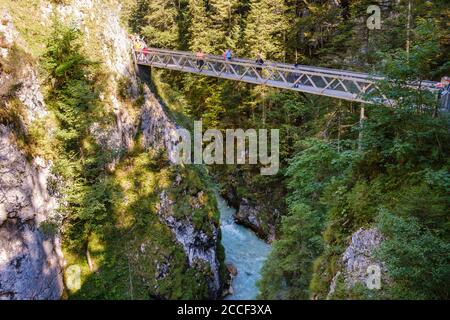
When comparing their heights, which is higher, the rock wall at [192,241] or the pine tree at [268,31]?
the pine tree at [268,31]

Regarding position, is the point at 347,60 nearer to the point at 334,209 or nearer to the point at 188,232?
the point at 188,232

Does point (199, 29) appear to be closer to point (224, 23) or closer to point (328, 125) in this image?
point (224, 23)

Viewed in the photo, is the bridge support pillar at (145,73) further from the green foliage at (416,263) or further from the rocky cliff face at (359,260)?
the green foliage at (416,263)

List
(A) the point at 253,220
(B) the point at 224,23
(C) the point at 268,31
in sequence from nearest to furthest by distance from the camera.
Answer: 1. (A) the point at 253,220
2. (C) the point at 268,31
3. (B) the point at 224,23

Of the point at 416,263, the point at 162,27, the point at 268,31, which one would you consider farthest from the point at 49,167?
the point at 162,27

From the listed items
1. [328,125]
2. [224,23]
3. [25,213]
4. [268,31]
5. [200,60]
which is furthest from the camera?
[224,23]

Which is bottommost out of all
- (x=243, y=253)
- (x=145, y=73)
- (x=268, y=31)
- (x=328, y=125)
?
(x=243, y=253)

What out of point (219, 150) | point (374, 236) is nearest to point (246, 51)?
point (219, 150)

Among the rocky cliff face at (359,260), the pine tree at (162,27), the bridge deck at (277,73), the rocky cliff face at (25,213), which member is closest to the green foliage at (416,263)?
the rocky cliff face at (359,260)

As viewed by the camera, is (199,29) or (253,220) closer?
(253,220)
